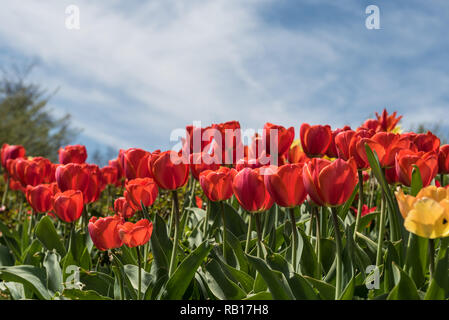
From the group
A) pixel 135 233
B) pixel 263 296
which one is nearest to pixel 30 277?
pixel 135 233

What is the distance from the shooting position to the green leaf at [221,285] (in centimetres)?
173

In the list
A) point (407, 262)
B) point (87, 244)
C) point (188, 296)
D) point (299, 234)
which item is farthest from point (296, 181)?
point (87, 244)

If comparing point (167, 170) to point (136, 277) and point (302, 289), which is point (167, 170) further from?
point (302, 289)

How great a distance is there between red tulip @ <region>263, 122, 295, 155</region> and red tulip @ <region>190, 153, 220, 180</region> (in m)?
0.31

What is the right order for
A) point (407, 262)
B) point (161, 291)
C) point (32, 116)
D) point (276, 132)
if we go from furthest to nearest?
point (32, 116), point (276, 132), point (161, 291), point (407, 262)

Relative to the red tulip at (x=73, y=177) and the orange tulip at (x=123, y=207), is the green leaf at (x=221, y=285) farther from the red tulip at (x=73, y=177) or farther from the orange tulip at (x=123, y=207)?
the red tulip at (x=73, y=177)

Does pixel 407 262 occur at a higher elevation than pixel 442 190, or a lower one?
lower

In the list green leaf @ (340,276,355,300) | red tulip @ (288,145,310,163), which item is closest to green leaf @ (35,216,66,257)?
red tulip @ (288,145,310,163)

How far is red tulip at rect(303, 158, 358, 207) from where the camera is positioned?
1.47 meters

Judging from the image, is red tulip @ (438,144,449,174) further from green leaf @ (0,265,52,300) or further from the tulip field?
green leaf @ (0,265,52,300)

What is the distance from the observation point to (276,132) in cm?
237
